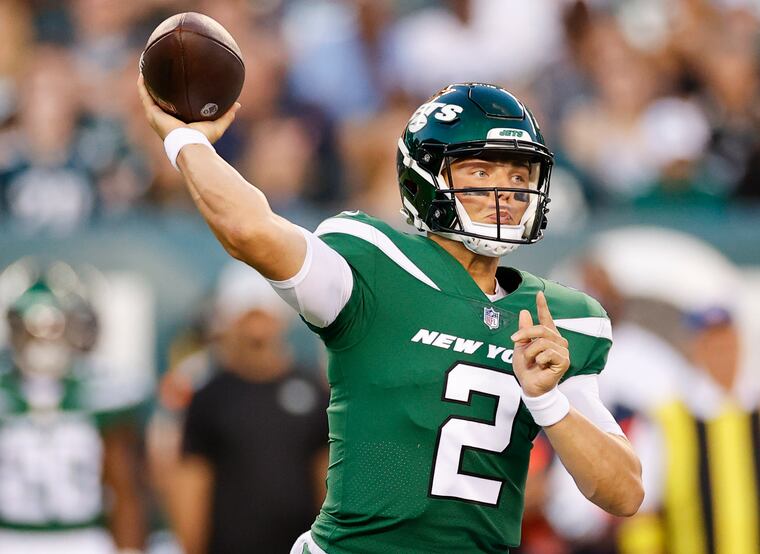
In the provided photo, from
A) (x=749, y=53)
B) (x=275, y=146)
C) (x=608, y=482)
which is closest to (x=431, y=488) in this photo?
(x=608, y=482)

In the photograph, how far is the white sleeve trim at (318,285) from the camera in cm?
295

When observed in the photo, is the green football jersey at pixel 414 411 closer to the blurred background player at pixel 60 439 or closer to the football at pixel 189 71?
the football at pixel 189 71

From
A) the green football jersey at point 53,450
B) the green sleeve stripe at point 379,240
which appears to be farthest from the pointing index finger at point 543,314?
the green football jersey at point 53,450

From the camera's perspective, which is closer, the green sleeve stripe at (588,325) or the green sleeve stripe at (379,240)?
the green sleeve stripe at (379,240)

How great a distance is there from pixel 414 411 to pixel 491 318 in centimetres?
31

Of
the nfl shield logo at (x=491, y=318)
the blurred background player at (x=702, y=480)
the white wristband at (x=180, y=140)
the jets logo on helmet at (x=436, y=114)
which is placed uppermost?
the jets logo on helmet at (x=436, y=114)

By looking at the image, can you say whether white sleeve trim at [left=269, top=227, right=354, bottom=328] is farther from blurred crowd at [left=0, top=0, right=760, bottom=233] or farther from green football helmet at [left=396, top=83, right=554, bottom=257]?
blurred crowd at [left=0, top=0, right=760, bottom=233]

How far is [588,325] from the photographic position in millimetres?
3391

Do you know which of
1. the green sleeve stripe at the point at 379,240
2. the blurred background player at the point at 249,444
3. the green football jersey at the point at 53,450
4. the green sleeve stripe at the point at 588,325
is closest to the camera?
the green sleeve stripe at the point at 379,240

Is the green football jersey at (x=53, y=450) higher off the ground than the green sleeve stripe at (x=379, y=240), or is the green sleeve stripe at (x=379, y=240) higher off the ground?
the green sleeve stripe at (x=379, y=240)

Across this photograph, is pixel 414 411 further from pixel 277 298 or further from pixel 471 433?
pixel 277 298

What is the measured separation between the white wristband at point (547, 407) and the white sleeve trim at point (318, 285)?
48 centimetres

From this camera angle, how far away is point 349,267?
10.2 ft

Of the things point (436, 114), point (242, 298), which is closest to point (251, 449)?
point (242, 298)
